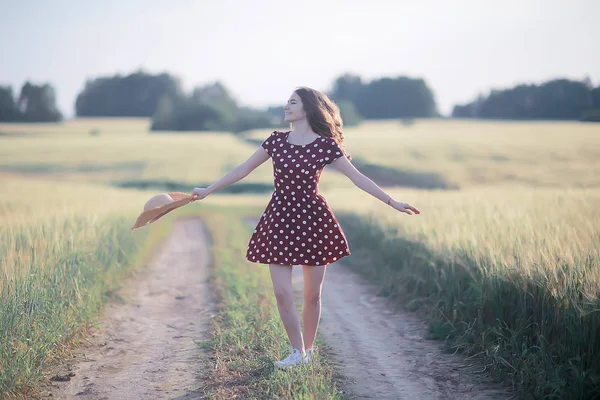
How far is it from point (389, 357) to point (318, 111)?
2.22m

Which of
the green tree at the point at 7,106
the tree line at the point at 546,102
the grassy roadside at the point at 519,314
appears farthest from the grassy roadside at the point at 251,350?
the tree line at the point at 546,102

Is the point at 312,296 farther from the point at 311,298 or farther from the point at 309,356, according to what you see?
the point at 309,356

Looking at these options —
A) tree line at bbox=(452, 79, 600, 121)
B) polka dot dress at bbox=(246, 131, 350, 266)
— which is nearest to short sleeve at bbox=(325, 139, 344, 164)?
polka dot dress at bbox=(246, 131, 350, 266)

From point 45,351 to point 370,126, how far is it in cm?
5868

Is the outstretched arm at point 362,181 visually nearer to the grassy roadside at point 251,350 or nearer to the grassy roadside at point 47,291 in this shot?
the grassy roadside at point 251,350

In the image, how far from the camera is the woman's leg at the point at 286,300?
4.70 meters

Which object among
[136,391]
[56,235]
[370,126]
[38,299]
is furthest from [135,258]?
[370,126]

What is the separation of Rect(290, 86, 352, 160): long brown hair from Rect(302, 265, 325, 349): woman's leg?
3.57ft

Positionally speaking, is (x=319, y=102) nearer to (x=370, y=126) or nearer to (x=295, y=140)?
(x=295, y=140)

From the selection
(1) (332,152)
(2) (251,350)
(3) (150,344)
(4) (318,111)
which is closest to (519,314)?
(1) (332,152)

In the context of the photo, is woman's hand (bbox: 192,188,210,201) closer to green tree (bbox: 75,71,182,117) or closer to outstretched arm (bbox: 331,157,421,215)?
outstretched arm (bbox: 331,157,421,215)

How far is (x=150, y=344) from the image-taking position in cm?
568

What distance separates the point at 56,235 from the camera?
662cm

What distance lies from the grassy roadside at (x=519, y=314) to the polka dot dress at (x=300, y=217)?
5.14ft
